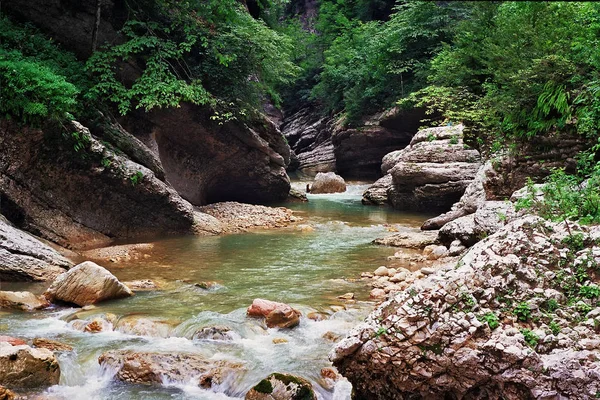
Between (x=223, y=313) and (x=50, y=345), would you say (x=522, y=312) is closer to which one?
(x=223, y=313)

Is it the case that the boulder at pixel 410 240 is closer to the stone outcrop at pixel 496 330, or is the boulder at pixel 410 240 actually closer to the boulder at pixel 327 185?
the stone outcrop at pixel 496 330

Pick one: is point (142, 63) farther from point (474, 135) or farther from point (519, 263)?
point (519, 263)

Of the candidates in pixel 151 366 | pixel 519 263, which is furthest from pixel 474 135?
pixel 151 366

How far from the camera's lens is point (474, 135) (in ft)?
44.3

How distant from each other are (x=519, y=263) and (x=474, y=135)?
10427mm

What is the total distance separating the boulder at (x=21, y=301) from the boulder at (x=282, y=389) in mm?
4219

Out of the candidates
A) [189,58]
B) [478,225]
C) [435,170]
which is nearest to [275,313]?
[478,225]

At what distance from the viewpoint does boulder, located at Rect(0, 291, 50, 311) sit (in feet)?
22.9

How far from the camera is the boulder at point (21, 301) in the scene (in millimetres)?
6980

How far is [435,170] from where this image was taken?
55.3 feet

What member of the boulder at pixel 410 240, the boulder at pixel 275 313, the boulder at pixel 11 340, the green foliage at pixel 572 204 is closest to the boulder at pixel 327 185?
the boulder at pixel 410 240

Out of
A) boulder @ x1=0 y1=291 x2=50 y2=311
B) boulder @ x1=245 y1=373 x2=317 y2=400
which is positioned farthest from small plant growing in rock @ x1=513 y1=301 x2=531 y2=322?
boulder @ x1=0 y1=291 x2=50 y2=311

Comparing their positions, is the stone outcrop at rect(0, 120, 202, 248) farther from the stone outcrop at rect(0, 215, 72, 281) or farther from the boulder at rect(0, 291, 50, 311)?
the boulder at rect(0, 291, 50, 311)

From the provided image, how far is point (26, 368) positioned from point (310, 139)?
33.3 metres
